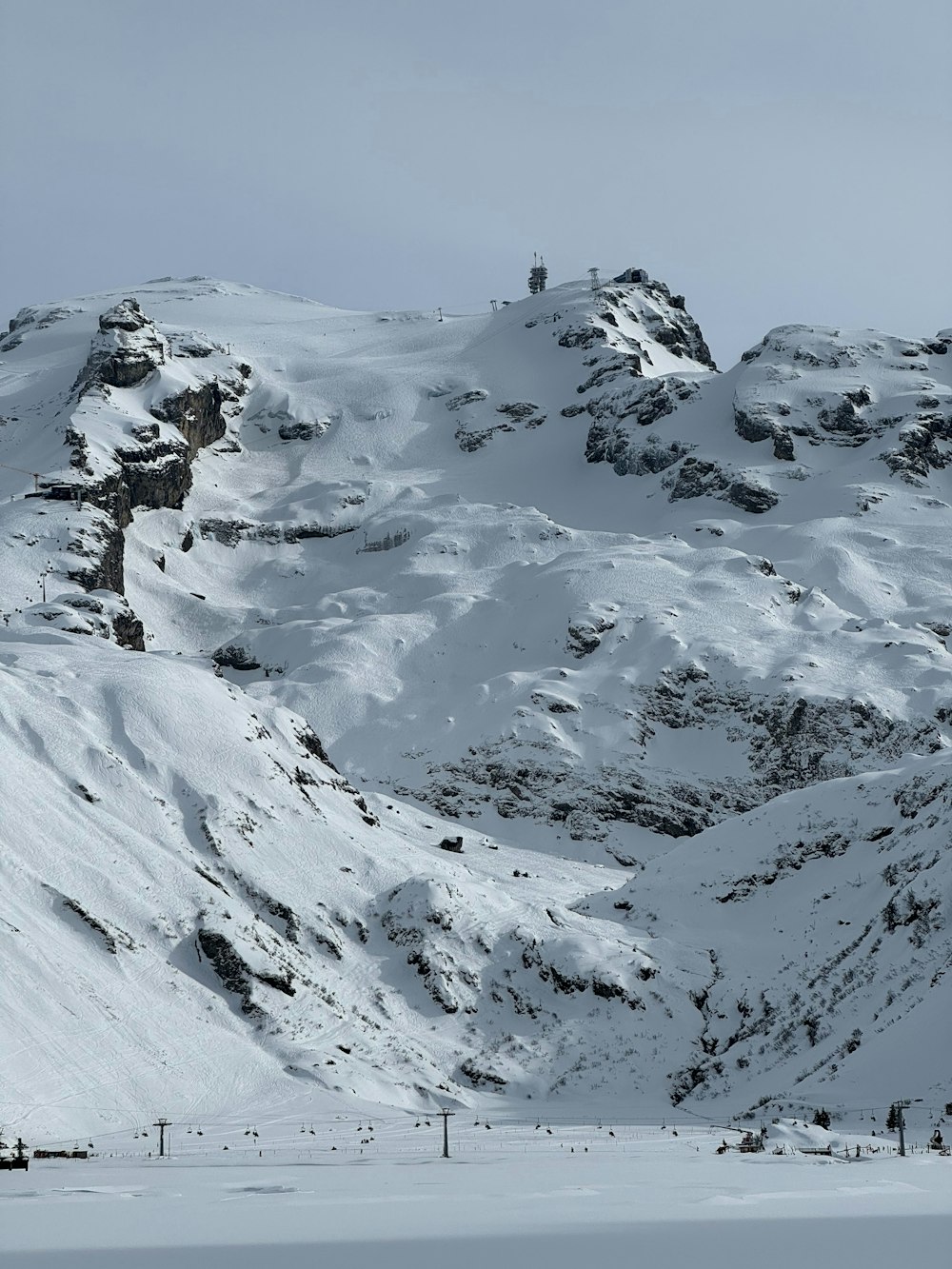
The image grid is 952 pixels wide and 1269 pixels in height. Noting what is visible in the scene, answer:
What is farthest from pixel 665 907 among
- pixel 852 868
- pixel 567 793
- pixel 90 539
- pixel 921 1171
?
pixel 90 539

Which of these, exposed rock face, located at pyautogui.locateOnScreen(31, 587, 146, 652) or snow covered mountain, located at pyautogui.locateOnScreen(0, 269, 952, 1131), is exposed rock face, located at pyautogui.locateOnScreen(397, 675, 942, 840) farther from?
exposed rock face, located at pyautogui.locateOnScreen(31, 587, 146, 652)

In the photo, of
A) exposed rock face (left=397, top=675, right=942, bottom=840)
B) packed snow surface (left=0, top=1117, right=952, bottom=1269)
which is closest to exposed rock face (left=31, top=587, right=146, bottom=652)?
exposed rock face (left=397, top=675, right=942, bottom=840)

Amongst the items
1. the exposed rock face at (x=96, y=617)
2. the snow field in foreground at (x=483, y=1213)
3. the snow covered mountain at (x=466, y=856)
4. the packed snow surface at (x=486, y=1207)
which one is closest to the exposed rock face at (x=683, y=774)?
the snow covered mountain at (x=466, y=856)

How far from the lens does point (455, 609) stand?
18125cm

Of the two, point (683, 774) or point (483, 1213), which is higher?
point (483, 1213)

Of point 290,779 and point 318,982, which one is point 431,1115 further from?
point 290,779

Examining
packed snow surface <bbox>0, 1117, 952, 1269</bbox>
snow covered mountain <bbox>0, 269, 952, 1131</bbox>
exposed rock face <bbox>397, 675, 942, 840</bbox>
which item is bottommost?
exposed rock face <bbox>397, 675, 942, 840</bbox>

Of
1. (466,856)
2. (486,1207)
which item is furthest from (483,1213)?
(466,856)

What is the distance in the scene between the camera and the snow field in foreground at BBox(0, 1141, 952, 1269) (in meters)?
32.1

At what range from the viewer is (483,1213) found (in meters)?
38.5

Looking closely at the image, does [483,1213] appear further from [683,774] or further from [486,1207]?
[683,774]

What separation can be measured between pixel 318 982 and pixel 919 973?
34354 mm

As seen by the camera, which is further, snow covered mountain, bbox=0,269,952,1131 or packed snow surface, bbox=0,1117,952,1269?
snow covered mountain, bbox=0,269,952,1131

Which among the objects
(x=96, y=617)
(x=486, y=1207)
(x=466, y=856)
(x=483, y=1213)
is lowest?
(x=466, y=856)
